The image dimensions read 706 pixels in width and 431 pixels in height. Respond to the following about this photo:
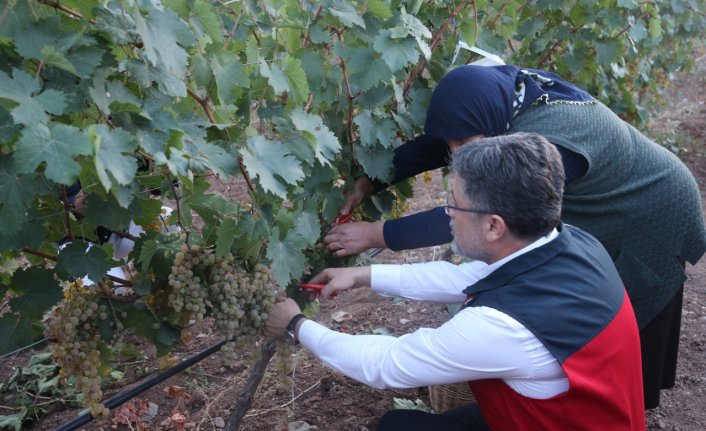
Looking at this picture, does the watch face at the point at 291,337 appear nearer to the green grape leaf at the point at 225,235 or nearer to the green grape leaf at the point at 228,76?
the green grape leaf at the point at 225,235

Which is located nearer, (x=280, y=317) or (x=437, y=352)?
(x=437, y=352)

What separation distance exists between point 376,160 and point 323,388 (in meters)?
1.39

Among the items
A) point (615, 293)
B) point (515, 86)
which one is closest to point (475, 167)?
point (615, 293)

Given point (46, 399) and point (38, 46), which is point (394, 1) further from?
point (46, 399)

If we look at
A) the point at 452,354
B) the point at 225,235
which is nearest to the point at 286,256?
the point at 225,235

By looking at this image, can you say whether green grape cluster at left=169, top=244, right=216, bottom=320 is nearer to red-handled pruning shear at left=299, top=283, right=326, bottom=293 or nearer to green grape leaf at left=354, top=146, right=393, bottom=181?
red-handled pruning shear at left=299, top=283, right=326, bottom=293

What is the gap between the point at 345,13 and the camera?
2.21 meters

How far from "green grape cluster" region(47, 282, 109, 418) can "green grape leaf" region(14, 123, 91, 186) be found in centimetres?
76

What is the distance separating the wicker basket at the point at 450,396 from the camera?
10.3 feet

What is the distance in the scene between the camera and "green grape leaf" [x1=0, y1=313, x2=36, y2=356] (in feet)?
6.82

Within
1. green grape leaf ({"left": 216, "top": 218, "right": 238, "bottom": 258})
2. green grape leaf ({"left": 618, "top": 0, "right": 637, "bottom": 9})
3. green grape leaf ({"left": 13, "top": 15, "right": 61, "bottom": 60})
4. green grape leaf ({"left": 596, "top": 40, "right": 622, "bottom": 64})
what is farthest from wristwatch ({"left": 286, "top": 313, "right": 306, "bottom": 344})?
green grape leaf ({"left": 596, "top": 40, "right": 622, "bottom": 64})

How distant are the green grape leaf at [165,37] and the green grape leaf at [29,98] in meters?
0.24

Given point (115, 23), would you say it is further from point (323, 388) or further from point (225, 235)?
point (323, 388)

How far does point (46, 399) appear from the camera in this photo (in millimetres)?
3646
